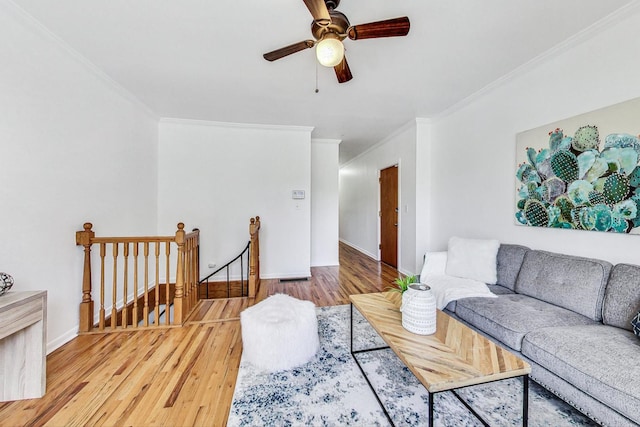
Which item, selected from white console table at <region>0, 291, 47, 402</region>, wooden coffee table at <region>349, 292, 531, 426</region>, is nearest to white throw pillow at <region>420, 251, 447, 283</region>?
wooden coffee table at <region>349, 292, 531, 426</region>

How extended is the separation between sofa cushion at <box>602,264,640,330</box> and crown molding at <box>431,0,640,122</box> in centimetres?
177

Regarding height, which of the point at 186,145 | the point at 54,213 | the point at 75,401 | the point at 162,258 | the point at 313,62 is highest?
the point at 313,62

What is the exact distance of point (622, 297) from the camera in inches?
65.0

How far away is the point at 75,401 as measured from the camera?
157 cm

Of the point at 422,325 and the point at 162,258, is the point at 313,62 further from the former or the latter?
the point at 162,258

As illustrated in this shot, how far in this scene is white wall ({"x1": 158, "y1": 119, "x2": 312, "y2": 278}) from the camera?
4.08 meters

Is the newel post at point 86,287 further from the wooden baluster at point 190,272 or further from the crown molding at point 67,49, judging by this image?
the crown molding at point 67,49

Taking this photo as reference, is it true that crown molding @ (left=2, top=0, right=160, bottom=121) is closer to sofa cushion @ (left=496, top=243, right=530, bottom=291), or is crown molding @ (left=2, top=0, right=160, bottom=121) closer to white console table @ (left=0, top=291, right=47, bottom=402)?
white console table @ (left=0, top=291, right=47, bottom=402)

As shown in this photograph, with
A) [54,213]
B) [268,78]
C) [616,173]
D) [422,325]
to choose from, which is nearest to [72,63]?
[54,213]

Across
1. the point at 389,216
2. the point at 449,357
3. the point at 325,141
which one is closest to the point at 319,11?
the point at 449,357

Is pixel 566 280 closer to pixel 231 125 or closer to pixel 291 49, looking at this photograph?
pixel 291 49

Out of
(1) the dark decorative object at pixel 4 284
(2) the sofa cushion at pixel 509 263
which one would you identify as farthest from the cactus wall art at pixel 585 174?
(1) the dark decorative object at pixel 4 284

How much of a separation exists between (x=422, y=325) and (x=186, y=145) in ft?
13.6

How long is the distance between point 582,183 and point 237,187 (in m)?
4.12
